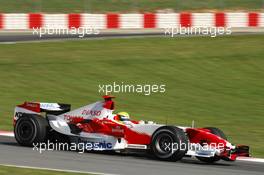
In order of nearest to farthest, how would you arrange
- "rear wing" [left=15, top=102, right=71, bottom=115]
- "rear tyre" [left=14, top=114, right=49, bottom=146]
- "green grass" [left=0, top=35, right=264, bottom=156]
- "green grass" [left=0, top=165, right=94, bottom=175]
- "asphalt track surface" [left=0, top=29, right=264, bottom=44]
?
"green grass" [left=0, top=165, right=94, bottom=175]
"rear tyre" [left=14, top=114, right=49, bottom=146]
"rear wing" [left=15, top=102, right=71, bottom=115]
"green grass" [left=0, top=35, right=264, bottom=156]
"asphalt track surface" [left=0, top=29, right=264, bottom=44]

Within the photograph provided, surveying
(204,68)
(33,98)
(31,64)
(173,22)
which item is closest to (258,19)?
(173,22)

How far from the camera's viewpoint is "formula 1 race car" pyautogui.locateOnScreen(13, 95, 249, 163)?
12.2 meters

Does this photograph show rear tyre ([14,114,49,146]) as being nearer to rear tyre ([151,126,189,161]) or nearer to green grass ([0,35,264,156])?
rear tyre ([151,126,189,161])

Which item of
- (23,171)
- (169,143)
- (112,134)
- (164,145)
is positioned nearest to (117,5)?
(112,134)

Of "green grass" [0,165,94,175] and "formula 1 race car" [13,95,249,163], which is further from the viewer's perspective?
"formula 1 race car" [13,95,249,163]

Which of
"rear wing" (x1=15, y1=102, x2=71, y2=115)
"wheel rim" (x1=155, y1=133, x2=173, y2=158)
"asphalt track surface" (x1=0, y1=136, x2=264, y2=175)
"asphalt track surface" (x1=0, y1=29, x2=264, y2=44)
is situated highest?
"asphalt track surface" (x1=0, y1=29, x2=264, y2=44)

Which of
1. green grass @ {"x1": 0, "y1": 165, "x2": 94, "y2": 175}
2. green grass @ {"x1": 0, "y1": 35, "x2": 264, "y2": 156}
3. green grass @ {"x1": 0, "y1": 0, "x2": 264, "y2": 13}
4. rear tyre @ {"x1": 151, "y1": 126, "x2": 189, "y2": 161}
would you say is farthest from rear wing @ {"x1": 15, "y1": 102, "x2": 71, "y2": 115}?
green grass @ {"x1": 0, "y1": 0, "x2": 264, "y2": 13}

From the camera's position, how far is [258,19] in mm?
34375

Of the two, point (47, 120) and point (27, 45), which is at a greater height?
point (27, 45)

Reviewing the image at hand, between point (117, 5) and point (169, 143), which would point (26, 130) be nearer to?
point (169, 143)

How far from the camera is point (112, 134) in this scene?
41.8 ft

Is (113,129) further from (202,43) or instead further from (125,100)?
(202,43)

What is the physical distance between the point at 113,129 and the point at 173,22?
69.1 feet

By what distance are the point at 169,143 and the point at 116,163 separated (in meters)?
0.89
